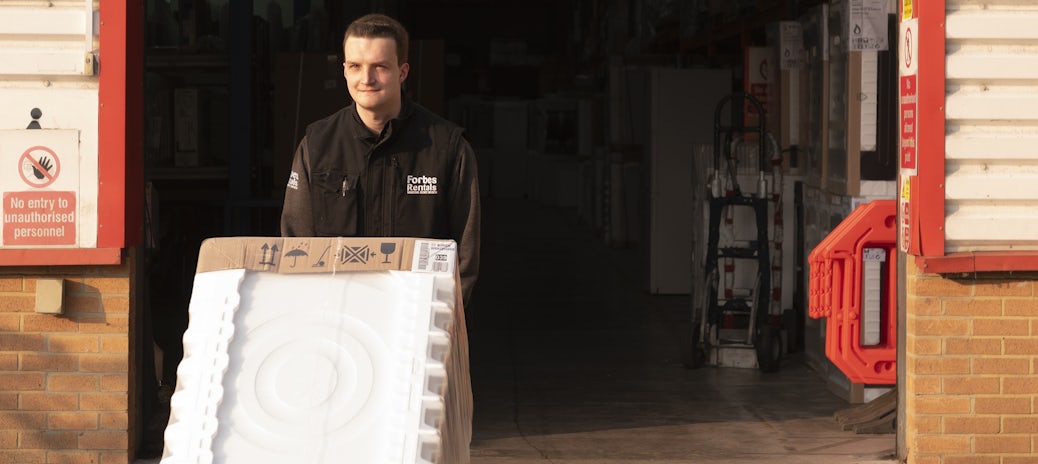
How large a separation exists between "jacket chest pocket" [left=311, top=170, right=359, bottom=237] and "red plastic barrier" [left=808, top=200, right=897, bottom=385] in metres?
3.89

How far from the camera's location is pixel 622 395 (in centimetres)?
998

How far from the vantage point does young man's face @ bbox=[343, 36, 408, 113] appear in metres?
5.07

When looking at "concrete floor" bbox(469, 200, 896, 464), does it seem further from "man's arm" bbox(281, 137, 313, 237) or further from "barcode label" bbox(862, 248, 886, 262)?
"man's arm" bbox(281, 137, 313, 237)

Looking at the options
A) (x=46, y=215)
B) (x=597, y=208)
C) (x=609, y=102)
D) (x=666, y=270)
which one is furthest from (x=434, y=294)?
(x=597, y=208)

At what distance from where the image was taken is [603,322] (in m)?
13.9

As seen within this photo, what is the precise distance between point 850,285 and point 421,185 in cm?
384

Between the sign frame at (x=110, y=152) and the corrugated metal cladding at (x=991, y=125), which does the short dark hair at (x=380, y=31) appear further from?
the corrugated metal cladding at (x=991, y=125)

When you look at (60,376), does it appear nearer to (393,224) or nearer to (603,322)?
(393,224)

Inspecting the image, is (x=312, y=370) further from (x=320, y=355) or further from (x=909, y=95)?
(x=909, y=95)

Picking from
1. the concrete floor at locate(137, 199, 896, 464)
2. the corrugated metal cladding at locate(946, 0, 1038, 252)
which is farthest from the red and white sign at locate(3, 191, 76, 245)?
the corrugated metal cladding at locate(946, 0, 1038, 252)

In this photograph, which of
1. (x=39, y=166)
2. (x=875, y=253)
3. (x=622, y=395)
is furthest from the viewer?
(x=622, y=395)

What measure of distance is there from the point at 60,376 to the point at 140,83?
141cm

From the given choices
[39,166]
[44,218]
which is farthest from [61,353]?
[39,166]

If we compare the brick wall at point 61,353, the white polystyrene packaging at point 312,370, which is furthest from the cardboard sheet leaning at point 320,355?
the brick wall at point 61,353
